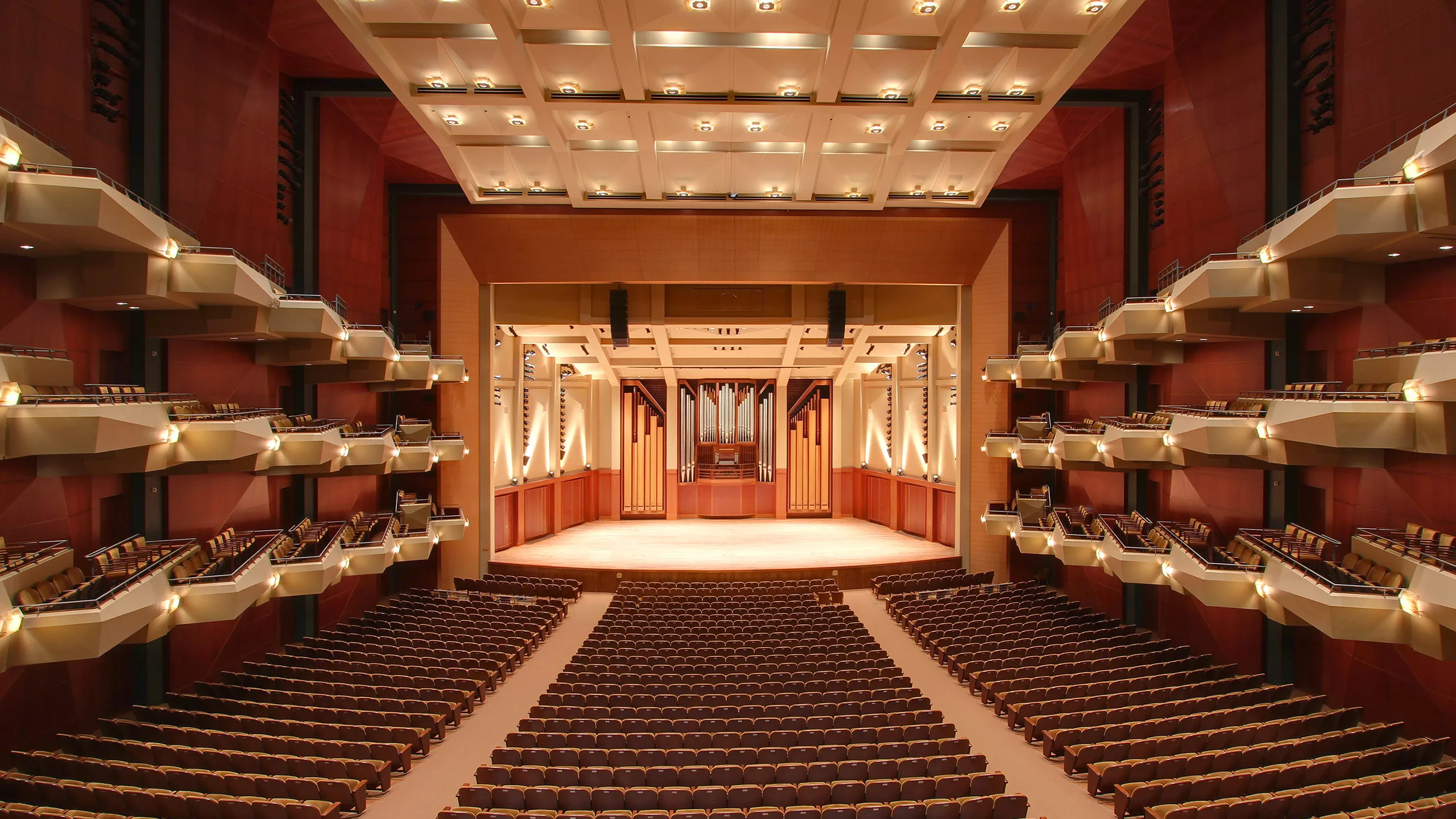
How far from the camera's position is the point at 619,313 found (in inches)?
652

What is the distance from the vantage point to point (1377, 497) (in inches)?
325

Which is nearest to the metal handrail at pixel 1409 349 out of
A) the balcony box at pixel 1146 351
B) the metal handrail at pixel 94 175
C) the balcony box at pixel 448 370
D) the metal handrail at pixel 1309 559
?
the metal handrail at pixel 1309 559

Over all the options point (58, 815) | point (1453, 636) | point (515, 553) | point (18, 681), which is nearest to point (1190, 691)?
point (1453, 636)

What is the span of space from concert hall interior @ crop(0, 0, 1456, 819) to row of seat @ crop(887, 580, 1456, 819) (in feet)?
0.20

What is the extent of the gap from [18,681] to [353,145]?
33.9 ft

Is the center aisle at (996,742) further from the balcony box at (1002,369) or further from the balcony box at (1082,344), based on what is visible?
the balcony box at (1002,369)

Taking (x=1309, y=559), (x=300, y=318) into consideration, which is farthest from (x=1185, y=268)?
(x=300, y=318)

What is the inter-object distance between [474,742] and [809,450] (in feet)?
58.2

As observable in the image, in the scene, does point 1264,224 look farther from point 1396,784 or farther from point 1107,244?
point 1396,784

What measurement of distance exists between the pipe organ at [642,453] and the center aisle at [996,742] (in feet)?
42.8

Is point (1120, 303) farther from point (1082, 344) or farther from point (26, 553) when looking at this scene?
point (26, 553)

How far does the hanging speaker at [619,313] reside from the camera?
16484mm

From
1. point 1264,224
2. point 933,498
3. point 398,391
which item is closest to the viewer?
point 1264,224

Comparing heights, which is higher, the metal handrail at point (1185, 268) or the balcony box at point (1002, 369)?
the metal handrail at point (1185, 268)
